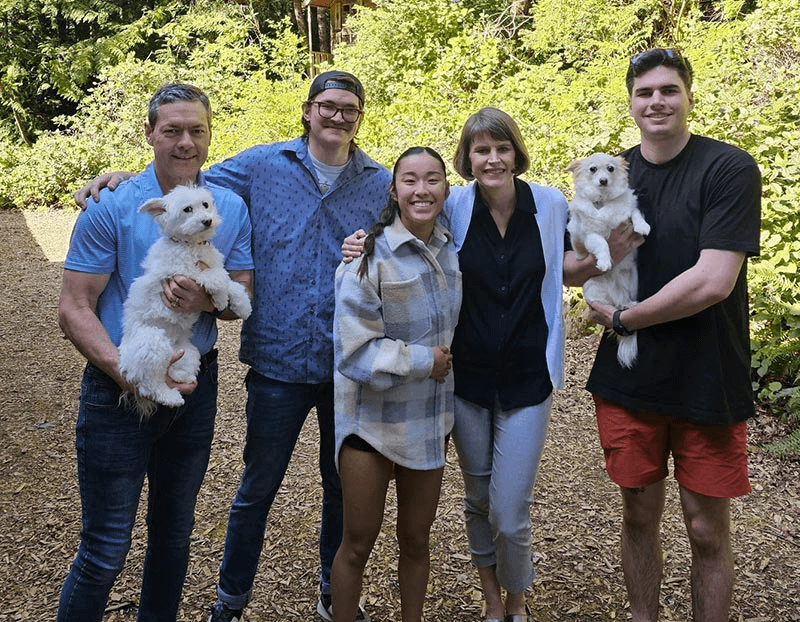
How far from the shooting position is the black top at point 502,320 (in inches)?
103

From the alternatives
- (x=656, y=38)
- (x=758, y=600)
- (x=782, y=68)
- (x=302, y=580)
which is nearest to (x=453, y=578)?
(x=302, y=580)

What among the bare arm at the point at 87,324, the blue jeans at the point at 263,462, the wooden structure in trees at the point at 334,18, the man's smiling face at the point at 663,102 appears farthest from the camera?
the wooden structure in trees at the point at 334,18

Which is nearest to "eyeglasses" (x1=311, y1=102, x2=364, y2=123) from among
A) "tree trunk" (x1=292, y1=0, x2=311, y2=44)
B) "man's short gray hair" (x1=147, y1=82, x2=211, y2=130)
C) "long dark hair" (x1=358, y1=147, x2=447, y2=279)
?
"long dark hair" (x1=358, y1=147, x2=447, y2=279)

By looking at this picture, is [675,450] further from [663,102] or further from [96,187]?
[96,187]

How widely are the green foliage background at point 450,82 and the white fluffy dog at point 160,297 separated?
420 centimetres

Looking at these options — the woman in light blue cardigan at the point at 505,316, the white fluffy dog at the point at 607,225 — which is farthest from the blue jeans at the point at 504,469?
the white fluffy dog at the point at 607,225

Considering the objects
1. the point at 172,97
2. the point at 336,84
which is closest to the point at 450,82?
the point at 336,84

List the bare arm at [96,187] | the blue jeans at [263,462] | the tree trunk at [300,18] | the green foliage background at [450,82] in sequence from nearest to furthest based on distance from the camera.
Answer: the bare arm at [96,187] < the blue jeans at [263,462] < the green foliage background at [450,82] < the tree trunk at [300,18]

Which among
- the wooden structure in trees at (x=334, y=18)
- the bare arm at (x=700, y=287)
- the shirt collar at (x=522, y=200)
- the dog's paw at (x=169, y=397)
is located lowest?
the dog's paw at (x=169, y=397)

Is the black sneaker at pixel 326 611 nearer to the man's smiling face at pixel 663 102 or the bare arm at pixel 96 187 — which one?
the bare arm at pixel 96 187

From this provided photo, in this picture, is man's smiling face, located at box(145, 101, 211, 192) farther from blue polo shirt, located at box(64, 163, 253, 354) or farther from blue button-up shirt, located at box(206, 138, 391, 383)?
blue button-up shirt, located at box(206, 138, 391, 383)

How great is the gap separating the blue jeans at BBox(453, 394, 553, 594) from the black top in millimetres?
60

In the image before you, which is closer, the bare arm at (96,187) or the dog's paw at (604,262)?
the bare arm at (96,187)

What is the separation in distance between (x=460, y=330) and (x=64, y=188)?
14.2 metres
